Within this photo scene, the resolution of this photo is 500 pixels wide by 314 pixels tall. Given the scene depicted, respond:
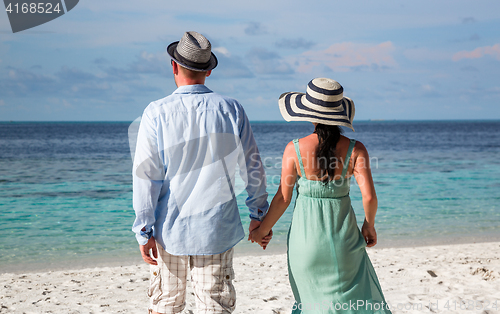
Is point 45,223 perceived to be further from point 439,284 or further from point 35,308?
point 439,284

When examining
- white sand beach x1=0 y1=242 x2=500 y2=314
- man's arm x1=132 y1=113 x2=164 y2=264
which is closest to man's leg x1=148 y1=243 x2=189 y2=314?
man's arm x1=132 y1=113 x2=164 y2=264

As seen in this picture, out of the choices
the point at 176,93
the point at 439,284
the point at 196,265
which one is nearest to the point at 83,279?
the point at 196,265

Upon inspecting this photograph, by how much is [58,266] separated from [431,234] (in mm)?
5787

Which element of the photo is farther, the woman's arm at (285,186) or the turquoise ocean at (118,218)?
the turquoise ocean at (118,218)

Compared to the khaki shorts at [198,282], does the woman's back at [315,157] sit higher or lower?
higher

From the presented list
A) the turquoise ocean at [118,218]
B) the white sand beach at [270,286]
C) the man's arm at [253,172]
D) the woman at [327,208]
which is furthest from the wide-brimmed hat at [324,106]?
the turquoise ocean at [118,218]

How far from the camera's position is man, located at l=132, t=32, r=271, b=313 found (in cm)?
212

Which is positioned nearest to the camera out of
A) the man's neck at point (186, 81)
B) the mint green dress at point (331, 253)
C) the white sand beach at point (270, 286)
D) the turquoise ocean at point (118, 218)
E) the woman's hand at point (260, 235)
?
the man's neck at point (186, 81)

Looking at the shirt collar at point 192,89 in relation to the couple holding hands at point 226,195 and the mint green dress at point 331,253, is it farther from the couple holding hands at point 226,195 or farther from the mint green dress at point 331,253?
the mint green dress at point 331,253

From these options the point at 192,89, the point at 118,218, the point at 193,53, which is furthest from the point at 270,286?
the point at 118,218

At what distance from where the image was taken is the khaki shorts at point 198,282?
86.2 inches

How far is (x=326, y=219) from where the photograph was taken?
7.75ft

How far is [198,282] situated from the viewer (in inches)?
86.8

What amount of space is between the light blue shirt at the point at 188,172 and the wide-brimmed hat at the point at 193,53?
119mm
